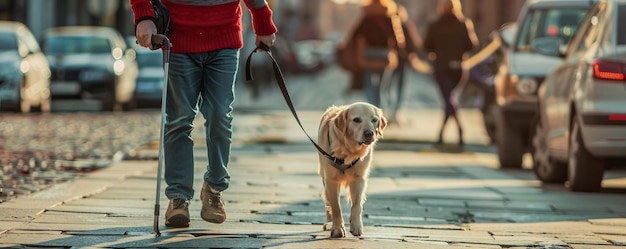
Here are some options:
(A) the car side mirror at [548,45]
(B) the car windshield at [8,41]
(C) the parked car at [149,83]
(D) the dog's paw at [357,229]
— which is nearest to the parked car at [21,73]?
(B) the car windshield at [8,41]

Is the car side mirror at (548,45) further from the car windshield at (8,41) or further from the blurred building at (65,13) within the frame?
the blurred building at (65,13)

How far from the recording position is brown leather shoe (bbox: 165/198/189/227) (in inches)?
307

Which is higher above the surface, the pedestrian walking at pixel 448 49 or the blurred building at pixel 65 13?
the pedestrian walking at pixel 448 49

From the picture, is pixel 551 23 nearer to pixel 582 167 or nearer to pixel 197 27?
pixel 582 167

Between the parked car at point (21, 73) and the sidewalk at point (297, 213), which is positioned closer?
the sidewalk at point (297, 213)

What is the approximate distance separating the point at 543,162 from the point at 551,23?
3.26m

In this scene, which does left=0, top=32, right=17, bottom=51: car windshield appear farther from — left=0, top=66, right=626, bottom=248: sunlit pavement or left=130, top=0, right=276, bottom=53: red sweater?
left=130, top=0, right=276, bottom=53: red sweater

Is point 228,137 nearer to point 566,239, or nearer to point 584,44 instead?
point 566,239

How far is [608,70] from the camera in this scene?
10914 mm

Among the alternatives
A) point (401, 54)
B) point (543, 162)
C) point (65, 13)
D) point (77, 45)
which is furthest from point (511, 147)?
point (65, 13)

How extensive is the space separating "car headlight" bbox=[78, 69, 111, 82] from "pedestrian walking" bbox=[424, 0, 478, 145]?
36.7 ft

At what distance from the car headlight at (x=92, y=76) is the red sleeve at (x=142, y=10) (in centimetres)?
2141

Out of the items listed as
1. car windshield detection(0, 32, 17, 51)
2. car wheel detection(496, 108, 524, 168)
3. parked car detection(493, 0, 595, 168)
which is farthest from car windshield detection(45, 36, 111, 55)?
car wheel detection(496, 108, 524, 168)

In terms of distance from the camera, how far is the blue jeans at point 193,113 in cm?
793
